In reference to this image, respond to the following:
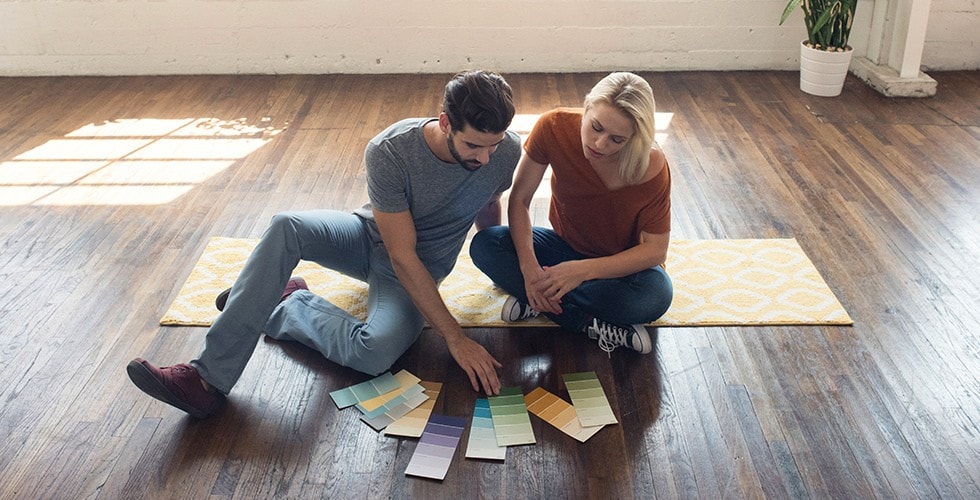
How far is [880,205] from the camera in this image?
3.42 m

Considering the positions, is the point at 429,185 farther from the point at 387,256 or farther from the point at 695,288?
the point at 695,288

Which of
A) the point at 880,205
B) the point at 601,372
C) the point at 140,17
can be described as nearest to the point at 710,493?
the point at 601,372

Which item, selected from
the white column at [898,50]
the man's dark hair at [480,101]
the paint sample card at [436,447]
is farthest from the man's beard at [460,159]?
the white column at [898,50]

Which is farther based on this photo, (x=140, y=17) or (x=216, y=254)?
(x=140, y=17)

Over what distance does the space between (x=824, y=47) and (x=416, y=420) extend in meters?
3.27

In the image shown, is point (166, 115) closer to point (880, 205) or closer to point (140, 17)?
point (140, 17)

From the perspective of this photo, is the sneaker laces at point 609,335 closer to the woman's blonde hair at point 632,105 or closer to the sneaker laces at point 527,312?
the sneaker laces at point 527,312

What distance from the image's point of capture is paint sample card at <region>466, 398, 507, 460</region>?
218 centimetres

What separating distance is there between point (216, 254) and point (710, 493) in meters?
1.83

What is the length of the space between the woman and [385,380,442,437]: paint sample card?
0.40 metres

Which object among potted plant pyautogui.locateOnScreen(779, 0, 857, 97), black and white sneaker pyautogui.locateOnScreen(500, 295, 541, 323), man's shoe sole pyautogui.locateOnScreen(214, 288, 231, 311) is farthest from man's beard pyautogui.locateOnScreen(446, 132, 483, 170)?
potted plant pyautogui.locateOnScreen(779, 0, 857, 97)

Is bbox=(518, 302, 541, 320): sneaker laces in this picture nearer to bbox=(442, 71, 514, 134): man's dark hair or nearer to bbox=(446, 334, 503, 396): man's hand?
bbox=(446, 334, 503, 396): man's hand

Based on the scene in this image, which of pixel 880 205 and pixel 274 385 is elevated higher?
pixel 274 385

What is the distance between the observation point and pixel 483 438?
87.8 inches
